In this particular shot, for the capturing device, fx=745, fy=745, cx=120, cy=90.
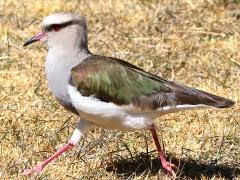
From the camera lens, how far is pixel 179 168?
6.05 meters

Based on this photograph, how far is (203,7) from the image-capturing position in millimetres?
10469

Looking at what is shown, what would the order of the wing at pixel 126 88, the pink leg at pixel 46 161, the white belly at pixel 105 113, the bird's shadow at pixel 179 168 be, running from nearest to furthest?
the white belly at pixel 105 113, the wing at pixel 126 88, the pink leg at pixel 46 161, the bird's shadow at pixel 179 168

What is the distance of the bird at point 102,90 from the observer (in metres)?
5.45

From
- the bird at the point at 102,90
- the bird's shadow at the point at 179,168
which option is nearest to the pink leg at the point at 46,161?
the bird at the point at 102,90

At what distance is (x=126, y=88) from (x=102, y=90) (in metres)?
0.19

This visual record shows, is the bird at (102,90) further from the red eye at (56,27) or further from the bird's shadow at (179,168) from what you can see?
the bird's shadow at (179,168)

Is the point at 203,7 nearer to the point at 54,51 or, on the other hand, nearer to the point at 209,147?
the point at 209,147

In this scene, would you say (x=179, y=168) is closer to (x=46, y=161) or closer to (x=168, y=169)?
(x=168, y=169)

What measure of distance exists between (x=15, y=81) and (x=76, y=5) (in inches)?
104

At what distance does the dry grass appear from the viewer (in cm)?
602

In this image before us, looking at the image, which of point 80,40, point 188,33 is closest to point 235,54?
point 188,33

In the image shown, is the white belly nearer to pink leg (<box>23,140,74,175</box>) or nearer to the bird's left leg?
the bird's left leg

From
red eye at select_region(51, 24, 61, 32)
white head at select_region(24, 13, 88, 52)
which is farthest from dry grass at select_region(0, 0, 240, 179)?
red eye at select_region(51, 24, 61, 32)

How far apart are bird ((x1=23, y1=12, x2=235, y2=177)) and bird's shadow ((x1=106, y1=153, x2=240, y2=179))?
242 mm
